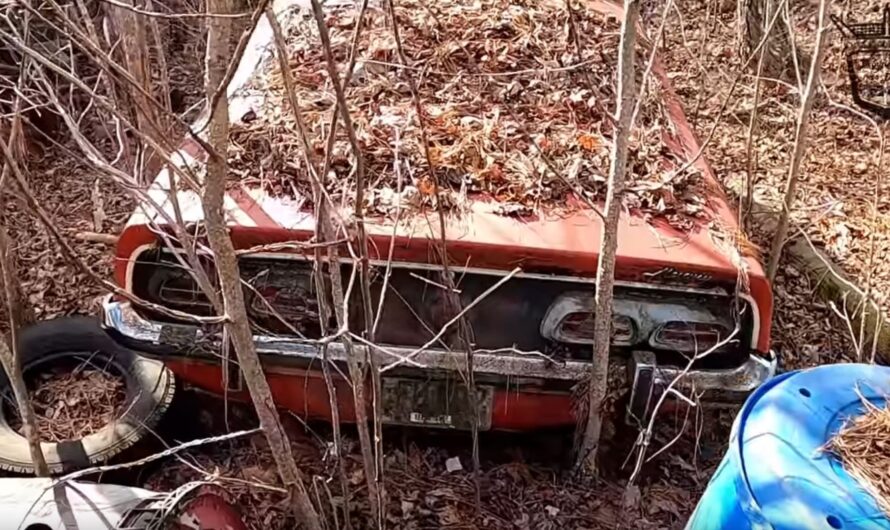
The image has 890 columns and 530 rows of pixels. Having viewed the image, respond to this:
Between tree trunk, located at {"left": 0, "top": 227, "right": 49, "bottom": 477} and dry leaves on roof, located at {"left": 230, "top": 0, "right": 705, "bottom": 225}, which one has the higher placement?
dry leaves on roof, located at {"left": 230, "top": 0, "right": 705, "bottom": 225}

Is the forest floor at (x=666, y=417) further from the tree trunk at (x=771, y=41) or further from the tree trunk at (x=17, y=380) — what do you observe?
the tree trunk at (x=17, y=380)

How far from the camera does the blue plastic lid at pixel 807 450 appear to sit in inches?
77.0

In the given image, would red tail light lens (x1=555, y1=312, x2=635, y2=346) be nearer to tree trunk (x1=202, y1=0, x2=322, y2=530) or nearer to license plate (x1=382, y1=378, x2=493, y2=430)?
license plate (x1=382, y1=378, x2=493, y2=430)

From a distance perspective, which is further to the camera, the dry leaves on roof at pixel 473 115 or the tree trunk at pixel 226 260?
the dry leaves on roof at pixel 473 115

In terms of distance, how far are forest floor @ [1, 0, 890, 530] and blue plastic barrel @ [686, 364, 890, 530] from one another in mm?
663

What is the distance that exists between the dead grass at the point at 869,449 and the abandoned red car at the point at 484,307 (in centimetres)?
53

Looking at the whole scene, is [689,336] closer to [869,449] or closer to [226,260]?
[869,449]

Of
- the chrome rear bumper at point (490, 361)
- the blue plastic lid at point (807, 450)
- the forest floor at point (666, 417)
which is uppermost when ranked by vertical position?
the blue plastic lid at point (807, 450)

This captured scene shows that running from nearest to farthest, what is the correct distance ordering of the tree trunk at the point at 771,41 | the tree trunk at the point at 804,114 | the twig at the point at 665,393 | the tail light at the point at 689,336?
the twig at the point at 665,393, the tail light at the point at 689,336, the tree trunk at the point at 804,114, the tree trunk at the point at 771,41

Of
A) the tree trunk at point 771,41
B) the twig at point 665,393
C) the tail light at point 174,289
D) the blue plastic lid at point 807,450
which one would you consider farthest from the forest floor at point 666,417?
the blue plastic lid at point 807,450

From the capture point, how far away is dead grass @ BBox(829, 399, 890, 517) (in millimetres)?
2016

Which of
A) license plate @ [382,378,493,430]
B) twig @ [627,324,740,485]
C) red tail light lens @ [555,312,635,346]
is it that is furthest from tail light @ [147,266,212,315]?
twig @ [627,324,740,485]

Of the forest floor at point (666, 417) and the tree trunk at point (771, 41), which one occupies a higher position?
the tree trunk at point (771, 41)

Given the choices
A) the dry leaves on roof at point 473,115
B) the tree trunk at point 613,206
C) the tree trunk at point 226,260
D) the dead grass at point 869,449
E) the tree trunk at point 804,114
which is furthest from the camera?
the tree trunk at point 804,114
